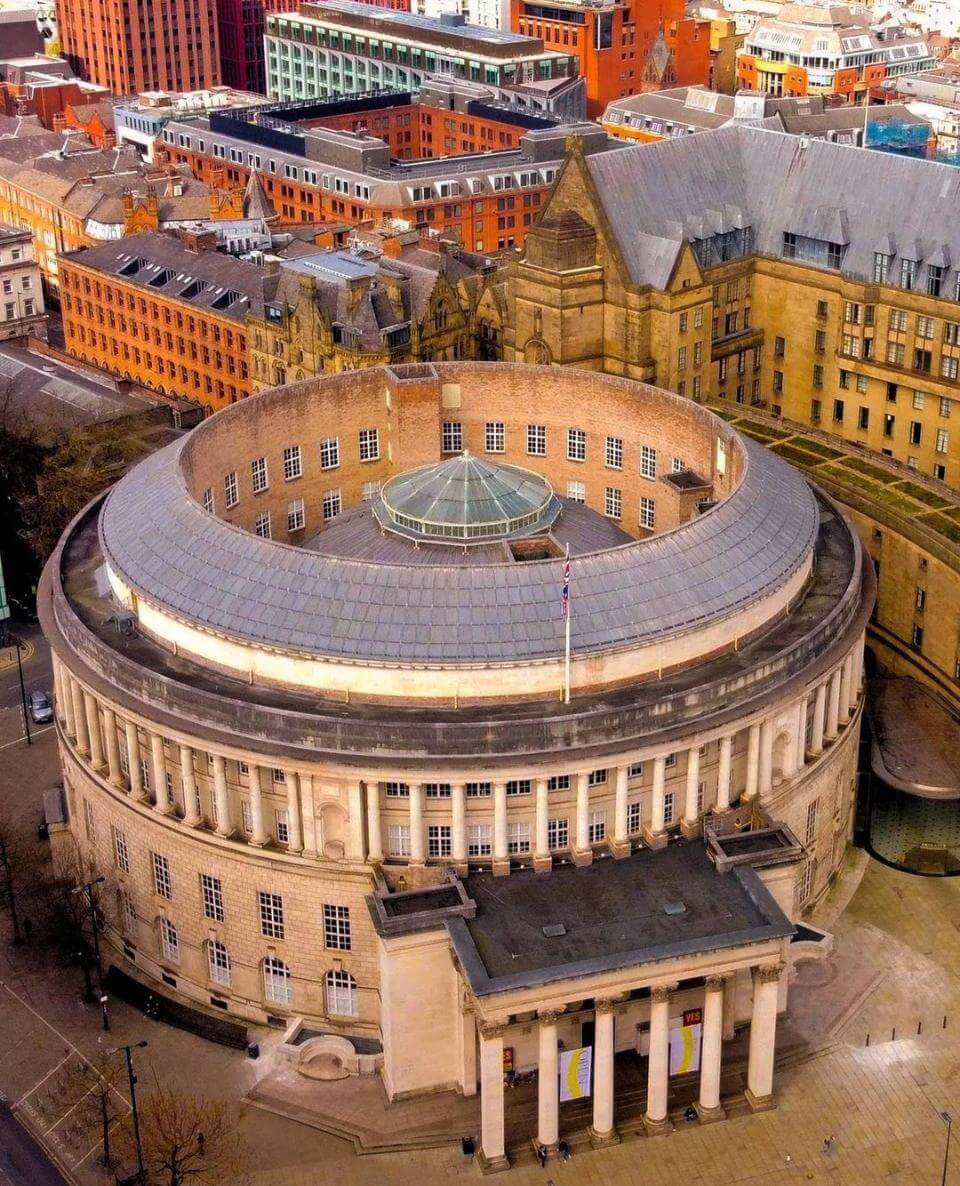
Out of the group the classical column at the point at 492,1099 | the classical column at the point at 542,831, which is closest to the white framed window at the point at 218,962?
the classical column at the point at 492,1099

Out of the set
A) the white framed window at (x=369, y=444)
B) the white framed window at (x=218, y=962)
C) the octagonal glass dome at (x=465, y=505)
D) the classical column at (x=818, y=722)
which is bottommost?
the white framed window at (x=218, y=962)

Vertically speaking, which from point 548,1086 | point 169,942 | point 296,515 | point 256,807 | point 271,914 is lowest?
point 169,942

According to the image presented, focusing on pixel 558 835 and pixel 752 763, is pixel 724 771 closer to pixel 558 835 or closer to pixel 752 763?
pixel 752 763

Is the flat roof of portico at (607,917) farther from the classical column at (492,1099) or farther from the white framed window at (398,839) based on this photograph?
the white framed window at (398,839)

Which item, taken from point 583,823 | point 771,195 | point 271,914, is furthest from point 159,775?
point 771,195

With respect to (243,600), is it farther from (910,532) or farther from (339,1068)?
(910,532)

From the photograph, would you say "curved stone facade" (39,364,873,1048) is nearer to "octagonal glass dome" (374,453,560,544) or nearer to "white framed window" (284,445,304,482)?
"octagonal glass dome" (374,453,560,544)
